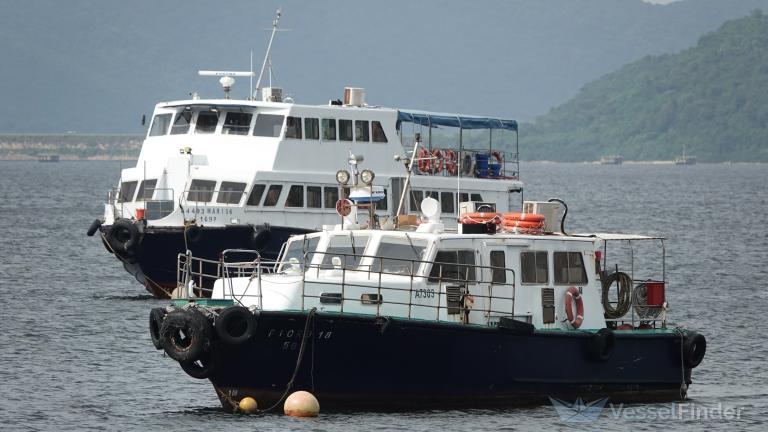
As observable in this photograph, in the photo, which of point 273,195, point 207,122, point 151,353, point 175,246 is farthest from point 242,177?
point 151,353

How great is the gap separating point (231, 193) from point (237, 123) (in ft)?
8.18

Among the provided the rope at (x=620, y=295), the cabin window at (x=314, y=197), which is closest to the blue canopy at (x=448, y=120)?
the cabin window at (x=314, y=197)

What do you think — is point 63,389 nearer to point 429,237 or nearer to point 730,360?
point 429,237

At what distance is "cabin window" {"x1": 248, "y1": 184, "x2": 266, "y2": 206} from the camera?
46.5 metres

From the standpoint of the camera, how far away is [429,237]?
2836 centimetres

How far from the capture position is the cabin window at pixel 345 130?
49000mm

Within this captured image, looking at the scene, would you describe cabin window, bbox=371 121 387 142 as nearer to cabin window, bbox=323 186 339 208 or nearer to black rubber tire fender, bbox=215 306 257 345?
cabin window, bbox=323 186 339 208

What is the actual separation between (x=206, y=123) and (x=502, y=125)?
10787 mm

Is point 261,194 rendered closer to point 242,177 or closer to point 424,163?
A: point 242,177

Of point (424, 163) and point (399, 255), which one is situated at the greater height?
point (424, 163)

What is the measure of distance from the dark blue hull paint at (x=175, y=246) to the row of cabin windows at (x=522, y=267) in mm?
17138

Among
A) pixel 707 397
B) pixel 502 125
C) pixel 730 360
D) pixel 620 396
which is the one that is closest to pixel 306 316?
pixel 620 396

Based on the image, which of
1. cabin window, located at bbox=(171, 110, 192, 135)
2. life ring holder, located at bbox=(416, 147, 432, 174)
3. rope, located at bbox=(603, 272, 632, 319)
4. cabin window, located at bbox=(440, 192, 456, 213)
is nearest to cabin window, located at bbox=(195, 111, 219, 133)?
cabin window, located at bbox=(171, 110, 192, 135)
